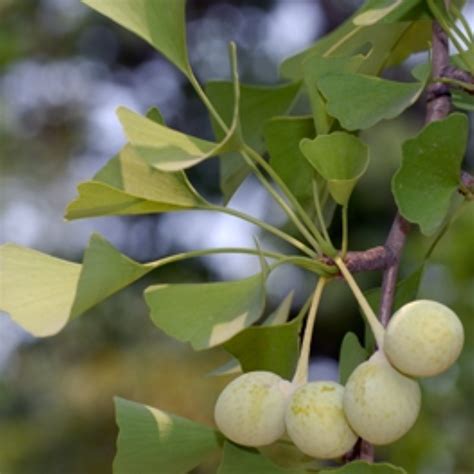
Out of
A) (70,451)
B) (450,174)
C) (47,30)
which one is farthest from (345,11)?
(450,174)

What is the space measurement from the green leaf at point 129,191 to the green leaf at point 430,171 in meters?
0.13

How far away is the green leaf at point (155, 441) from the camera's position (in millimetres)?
675

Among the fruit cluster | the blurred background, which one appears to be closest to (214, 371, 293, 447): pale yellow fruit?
the fruit cluster

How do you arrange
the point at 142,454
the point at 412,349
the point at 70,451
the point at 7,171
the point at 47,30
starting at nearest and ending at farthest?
the point at 412,349 → the point at 142,454 → the point at 70,451 → the point at 7,171 → the point at 47,30

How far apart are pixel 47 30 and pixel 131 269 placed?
11.2 feet

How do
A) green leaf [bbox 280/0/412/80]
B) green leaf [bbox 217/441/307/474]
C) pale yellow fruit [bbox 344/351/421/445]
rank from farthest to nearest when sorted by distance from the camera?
1. green leaf [bbox 280/0/412/80]
2. green leaf [bbox 217/441/307/474]
3. pale yellow fruit [bbox 344/351/421/445]

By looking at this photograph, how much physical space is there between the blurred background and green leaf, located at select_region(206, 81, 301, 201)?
1.08 m

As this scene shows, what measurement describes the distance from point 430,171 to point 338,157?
58 millimetres

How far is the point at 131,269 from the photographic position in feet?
2.05

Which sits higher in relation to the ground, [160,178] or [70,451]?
[160,178]

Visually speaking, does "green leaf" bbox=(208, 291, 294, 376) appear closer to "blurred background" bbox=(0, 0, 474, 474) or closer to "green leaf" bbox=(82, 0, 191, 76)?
"green leaf" bbox=(82, 0, 191, 76)

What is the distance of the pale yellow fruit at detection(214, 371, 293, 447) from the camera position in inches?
23.4

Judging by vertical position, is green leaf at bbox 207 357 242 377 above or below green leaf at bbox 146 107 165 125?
below

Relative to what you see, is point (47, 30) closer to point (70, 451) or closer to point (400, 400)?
point (70, 451)
